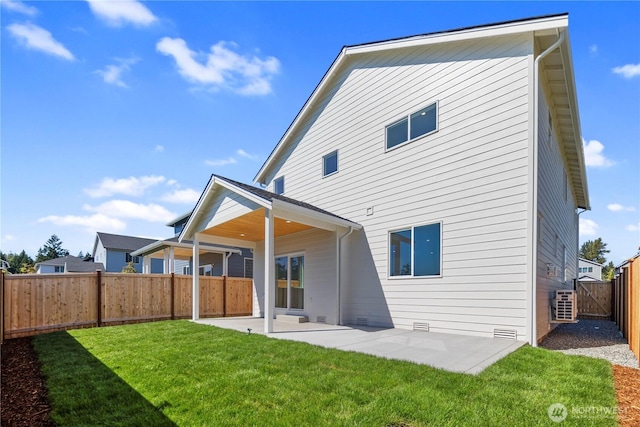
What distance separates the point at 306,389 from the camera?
13.5 feet

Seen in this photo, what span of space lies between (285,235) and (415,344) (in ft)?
21.1

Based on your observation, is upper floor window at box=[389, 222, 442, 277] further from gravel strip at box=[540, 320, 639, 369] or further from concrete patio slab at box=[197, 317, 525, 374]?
gravel strip at box=[540, 320, 639, 369]

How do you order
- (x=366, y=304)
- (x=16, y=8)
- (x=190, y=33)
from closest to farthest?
(x=16, y=8)
(x=190, y=33)
(x=366, y=304)

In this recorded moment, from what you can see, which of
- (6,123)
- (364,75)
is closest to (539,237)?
(364,75)

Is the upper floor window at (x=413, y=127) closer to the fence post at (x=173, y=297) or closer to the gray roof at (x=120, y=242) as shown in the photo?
the fence post at (x=173, y=297)

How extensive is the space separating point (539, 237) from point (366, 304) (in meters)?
4.58

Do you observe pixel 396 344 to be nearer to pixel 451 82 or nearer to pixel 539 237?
pixel 539 237

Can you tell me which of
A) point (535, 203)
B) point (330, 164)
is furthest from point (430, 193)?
point (330, 164)

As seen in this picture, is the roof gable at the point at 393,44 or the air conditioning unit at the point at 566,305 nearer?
the roof gable at the point at 393,44

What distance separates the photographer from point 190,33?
8.99m

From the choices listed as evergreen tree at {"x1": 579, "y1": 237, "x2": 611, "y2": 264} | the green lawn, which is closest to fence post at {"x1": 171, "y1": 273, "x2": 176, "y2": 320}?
the green lawn

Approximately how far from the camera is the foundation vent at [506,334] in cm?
676

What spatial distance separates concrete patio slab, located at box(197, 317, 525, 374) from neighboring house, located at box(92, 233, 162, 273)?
2737 centimetres

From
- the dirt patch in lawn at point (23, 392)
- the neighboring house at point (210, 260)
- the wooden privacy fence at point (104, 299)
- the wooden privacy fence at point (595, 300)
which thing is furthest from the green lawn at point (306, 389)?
the neighboring house at point (210, 260)
